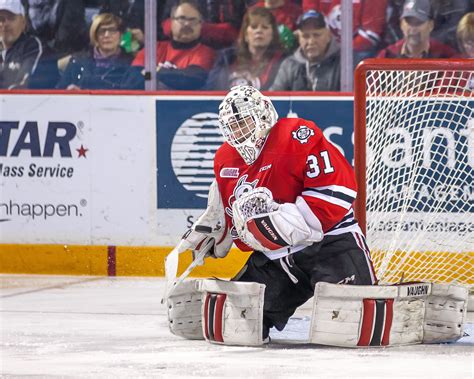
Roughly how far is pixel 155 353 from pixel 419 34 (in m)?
2.60

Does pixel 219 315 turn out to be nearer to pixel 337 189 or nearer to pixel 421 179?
pixel 337 189

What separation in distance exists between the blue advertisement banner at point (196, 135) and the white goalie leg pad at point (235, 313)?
209 cm

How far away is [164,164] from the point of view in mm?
6770

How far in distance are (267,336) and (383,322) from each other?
42 cm

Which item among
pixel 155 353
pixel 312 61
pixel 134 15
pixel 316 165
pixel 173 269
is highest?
pixel 134 15

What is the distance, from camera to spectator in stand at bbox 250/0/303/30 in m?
6.61

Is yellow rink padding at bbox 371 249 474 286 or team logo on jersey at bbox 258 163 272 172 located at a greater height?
team logo on jersey at bbox 258 163 272 172

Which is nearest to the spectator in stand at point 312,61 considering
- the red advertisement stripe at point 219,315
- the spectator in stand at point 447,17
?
the spectator in stand at point 447,17

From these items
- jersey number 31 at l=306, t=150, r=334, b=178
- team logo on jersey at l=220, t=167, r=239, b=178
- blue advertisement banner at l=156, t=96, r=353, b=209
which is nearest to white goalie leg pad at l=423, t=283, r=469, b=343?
jersey number 31 at l=306, t=150, r=334, b=178

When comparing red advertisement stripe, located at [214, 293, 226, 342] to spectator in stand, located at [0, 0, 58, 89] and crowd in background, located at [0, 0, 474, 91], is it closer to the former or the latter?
crowd in background, located at [0, 0, 474, 91]

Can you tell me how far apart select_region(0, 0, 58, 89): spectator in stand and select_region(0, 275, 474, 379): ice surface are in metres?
1.60

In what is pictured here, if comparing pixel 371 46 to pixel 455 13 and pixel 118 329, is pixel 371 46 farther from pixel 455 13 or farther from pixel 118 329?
pixel 118 329

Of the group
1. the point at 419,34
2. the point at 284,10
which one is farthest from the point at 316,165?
the point at 284,10

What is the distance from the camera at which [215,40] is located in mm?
6770
